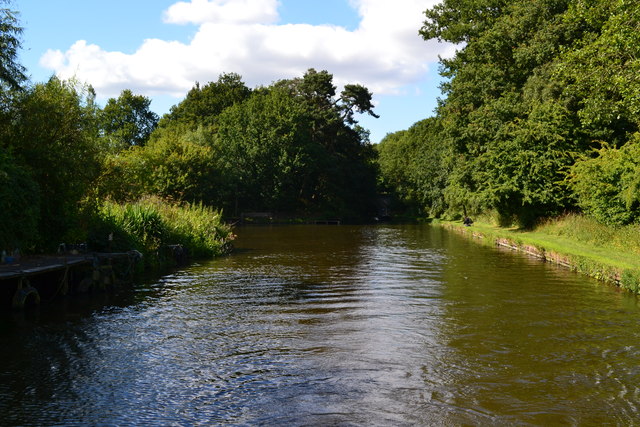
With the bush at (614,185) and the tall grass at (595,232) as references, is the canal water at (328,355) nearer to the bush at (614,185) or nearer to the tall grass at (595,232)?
the tall grass at (595,232)

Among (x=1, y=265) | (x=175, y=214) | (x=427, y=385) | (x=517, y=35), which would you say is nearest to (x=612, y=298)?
(x=427, y=385)

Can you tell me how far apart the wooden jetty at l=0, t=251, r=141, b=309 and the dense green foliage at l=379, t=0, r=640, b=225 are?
854 inches

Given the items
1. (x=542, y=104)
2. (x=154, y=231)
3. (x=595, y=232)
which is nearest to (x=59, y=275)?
(x=154, y=231)

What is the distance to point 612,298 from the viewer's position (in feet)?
64.7

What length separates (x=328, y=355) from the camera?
507 inches

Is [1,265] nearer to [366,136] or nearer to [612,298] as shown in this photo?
[612,298]

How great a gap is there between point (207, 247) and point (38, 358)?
21.2 meters

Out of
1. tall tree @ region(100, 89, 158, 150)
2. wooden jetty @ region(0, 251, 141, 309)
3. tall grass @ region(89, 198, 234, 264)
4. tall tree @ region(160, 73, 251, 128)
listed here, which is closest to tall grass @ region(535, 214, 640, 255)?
tall grass @ region(89, 198, 234, 264)

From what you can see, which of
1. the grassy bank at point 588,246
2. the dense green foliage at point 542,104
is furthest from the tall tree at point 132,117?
the grassy bank at point 588,246

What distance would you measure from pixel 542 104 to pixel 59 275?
32569mm

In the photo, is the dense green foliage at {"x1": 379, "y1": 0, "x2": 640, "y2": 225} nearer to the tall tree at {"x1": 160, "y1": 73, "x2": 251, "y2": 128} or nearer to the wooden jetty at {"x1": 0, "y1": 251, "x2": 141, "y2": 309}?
the wooden jetty at {"x1": 0, "y1": 251, "x2": 141, "y2": 309}

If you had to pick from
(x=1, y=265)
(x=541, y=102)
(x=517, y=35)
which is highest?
(x=517, y=35)

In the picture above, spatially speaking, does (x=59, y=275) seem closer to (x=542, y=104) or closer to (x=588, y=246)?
(x=588, y=246)

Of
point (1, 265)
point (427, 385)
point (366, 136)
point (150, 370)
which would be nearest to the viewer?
point (427, 385)
